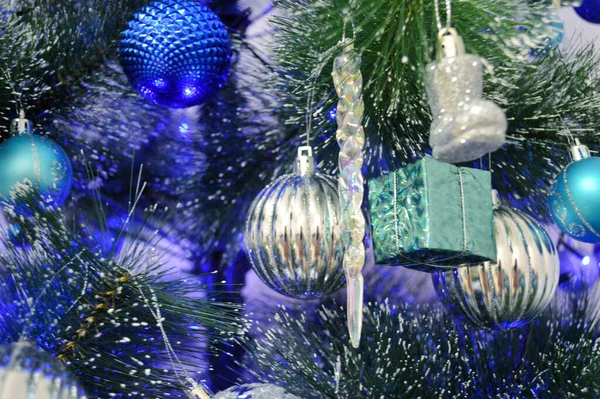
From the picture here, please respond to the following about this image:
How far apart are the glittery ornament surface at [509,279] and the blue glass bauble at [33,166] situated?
0.32 m

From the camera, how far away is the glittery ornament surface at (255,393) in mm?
502

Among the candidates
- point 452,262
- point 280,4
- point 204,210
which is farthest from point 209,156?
point 452,262

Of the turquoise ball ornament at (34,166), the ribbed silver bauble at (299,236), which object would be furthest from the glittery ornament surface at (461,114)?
the turquoise ball ornament at (34,166)

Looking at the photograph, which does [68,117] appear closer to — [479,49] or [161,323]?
[161,323]

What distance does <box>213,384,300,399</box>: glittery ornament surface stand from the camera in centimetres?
50

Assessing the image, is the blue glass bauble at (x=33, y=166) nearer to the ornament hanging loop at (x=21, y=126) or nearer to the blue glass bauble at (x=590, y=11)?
the ornament hanging loop at (x=21, y=126)

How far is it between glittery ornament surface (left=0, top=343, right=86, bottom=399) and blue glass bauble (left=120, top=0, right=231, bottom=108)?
278mm

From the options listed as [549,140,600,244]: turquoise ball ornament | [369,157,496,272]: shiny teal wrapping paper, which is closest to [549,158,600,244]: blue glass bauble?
[549,140,600,244]: turquoise ball ornament

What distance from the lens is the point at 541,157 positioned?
2.13 ft

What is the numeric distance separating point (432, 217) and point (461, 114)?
118 millimetres

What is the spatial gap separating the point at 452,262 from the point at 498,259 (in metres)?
0.06

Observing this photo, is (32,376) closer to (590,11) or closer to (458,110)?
(458,110)

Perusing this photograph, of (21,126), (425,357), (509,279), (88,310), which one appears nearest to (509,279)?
(509,279)

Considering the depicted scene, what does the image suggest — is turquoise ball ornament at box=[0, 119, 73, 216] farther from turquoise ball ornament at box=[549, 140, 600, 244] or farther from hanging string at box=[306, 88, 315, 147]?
turquoise ball ornament at box=[549, 140, 600, 244]
